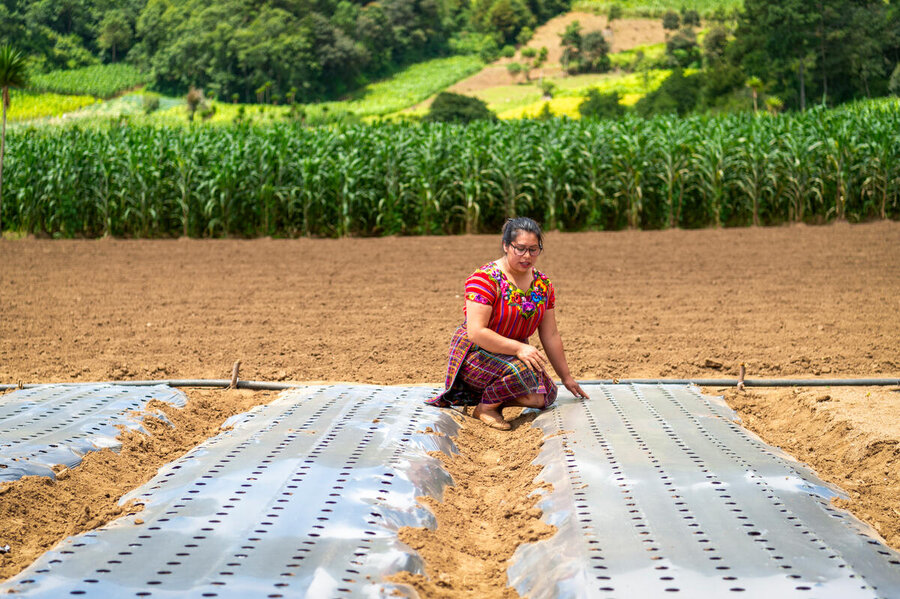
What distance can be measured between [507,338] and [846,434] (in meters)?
1.76

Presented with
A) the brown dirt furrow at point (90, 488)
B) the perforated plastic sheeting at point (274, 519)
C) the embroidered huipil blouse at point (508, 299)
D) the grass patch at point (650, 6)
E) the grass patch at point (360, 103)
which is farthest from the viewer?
the grass patch at point (650, 6)

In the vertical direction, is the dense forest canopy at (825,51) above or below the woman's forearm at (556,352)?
above

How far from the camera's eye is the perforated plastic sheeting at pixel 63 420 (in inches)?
146

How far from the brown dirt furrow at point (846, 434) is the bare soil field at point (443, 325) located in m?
0.01

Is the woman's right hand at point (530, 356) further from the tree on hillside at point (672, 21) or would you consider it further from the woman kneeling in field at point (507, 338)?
the tree on hillside at point (672, 21)

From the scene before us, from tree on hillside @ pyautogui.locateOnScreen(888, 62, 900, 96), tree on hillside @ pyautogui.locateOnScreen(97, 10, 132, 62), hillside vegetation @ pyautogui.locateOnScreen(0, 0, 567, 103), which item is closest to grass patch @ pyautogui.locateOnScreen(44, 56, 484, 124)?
hillside vegetation @ pyautogui.locateOnScreen(0, 0, 567, 103)

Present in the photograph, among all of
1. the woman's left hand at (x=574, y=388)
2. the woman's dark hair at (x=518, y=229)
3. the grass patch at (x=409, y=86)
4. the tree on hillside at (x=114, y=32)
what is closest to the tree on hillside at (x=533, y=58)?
the grass patch at (x=409, y=86)

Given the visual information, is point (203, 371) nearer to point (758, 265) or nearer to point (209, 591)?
point (209, 591)

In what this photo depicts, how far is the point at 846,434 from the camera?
14.5ft

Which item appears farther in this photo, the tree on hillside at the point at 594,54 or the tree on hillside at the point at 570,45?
the tree on hillside at the point at 594,54

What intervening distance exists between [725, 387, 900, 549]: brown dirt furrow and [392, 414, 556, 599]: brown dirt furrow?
121 centimetres

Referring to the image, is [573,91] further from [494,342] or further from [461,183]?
[494,342]

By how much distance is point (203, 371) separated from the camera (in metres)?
6.19

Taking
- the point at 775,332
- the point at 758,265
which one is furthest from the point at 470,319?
the point at 758,265
